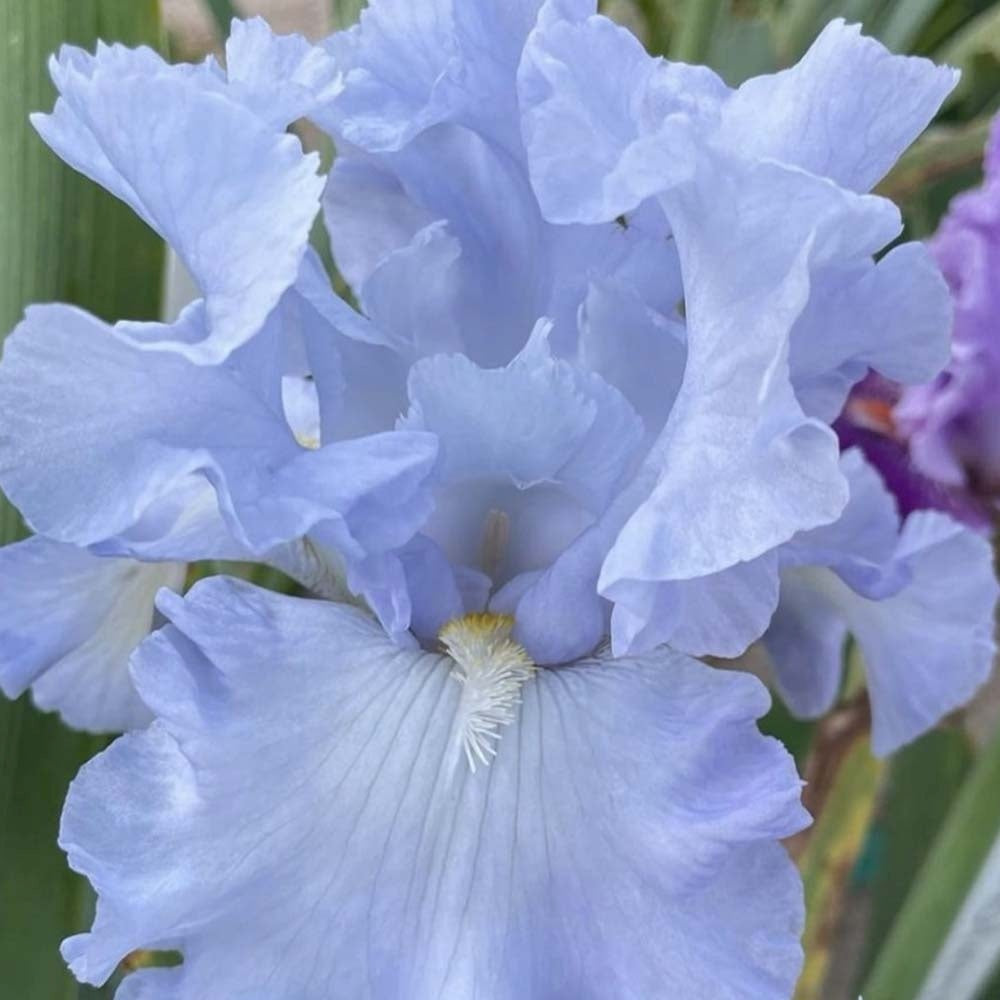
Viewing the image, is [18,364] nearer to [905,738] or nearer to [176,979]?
[176,979]

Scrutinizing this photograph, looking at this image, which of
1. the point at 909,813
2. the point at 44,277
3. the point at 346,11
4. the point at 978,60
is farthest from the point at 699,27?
the point at 909,813

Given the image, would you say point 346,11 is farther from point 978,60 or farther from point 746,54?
point 978,60

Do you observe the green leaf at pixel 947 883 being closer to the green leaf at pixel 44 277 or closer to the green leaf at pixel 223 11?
the green leaf at pixel 44 277

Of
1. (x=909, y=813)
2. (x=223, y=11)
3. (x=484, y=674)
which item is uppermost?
(x=223, y=11)

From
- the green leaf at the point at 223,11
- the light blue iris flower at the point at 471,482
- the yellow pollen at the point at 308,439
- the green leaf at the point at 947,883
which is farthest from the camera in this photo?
the green leaf at the point at 223,11

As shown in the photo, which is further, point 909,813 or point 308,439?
point 909,813

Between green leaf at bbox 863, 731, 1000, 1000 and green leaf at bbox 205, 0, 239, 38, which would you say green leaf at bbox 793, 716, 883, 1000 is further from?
green leaf at bbox 205, 0, 239, 38

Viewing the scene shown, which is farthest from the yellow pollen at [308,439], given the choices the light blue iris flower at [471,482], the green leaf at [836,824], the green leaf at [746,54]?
the green leaf at [836,824]
